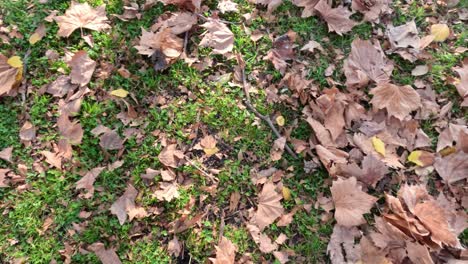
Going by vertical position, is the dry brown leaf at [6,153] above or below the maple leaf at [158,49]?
below

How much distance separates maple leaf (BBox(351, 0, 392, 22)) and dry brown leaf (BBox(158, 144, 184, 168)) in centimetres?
180

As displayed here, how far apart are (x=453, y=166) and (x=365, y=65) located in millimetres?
918

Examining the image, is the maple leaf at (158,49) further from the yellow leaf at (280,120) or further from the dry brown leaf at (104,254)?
the dry brown leaf at (104,254)

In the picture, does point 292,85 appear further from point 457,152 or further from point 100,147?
point 100,147

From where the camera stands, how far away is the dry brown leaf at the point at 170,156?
8.61 feet

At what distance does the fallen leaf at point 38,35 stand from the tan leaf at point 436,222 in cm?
279

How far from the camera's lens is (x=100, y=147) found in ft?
8.70

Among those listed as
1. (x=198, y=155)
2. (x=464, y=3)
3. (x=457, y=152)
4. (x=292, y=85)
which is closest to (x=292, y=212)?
(x=198, y=155)

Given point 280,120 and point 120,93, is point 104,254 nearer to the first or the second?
point 120,93

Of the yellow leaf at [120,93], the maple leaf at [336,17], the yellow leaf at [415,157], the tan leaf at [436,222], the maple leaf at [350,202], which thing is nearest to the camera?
the tan leaf at [436,222]

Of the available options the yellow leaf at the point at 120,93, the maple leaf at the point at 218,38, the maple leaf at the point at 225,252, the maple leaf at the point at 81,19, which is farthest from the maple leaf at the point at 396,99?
the maple leaf at the point at 81,19

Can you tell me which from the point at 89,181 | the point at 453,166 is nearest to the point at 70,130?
the point at 89,181

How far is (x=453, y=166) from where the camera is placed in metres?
2.67

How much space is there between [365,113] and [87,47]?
6.69 feet
